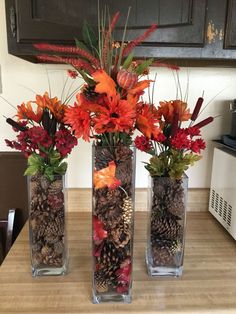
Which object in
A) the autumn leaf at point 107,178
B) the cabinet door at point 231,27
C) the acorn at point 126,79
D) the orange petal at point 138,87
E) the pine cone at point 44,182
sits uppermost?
the cabinet door at point 231,27

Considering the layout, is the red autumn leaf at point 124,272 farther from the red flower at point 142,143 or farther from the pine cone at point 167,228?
the red flower at point 142,143

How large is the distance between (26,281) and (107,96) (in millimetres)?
543

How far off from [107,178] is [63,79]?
618 millimetres

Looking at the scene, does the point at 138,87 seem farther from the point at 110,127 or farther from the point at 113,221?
the point at 113,221

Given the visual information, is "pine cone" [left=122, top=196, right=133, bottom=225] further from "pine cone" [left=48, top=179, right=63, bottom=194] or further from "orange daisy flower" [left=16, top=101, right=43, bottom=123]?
"orange daisy flower" [left=16, top=101, right=43, bottom=123]

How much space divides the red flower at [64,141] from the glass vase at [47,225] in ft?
0.25


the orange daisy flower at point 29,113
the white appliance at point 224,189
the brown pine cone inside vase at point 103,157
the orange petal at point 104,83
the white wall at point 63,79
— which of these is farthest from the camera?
the white wall at point 63,79

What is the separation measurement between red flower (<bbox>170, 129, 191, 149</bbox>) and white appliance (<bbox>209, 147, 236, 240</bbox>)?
0.33m

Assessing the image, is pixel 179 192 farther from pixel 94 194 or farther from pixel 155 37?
pixel 155 37

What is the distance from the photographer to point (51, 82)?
3.60ft

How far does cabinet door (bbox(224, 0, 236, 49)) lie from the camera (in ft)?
2.48

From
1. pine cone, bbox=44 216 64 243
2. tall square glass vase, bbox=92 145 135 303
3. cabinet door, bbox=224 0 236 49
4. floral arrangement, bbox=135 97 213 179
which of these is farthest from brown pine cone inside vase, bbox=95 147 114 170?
cabinet door, bbox=224 0 236 49

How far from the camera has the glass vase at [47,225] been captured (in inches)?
29.0

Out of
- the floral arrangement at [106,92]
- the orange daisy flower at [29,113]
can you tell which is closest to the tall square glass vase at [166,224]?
the floral arrangement at [106,92]
